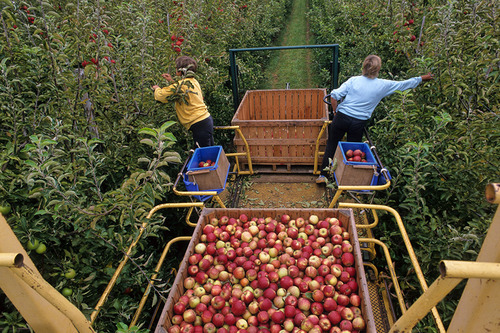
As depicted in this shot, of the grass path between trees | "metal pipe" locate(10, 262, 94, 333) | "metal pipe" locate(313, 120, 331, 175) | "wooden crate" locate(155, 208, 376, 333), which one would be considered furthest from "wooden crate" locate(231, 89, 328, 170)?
the grass path between trees

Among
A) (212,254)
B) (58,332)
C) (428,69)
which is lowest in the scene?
(212,254)

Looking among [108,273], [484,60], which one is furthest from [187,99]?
[484,60]

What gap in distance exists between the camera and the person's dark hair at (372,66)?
3838 millimetres

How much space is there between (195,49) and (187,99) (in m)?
1.93

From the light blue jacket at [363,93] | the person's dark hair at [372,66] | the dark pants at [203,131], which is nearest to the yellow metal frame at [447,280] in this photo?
the light blue jacket at [363,93]

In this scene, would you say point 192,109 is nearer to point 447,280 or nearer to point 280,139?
point 280,139

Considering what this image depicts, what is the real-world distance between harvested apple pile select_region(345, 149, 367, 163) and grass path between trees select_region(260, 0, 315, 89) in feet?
24.6

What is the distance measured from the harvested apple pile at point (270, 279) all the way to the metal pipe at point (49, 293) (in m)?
0.93

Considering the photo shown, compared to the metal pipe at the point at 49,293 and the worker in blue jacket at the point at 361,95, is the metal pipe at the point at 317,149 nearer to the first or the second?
the worker in blue jacket at the point at 361,95

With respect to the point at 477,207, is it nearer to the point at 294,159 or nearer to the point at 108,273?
the point at 294,159

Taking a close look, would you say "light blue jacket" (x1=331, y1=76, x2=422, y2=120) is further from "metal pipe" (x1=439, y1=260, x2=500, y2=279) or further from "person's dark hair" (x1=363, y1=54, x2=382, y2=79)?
"metal pipe" (x1=439, y1=260, x2=500, y2=279)

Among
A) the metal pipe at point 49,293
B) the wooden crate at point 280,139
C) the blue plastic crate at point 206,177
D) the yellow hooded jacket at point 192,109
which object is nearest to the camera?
the metal pipe at point 49,293

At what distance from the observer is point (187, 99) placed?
407 cm

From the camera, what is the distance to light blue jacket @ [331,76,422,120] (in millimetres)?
3920
